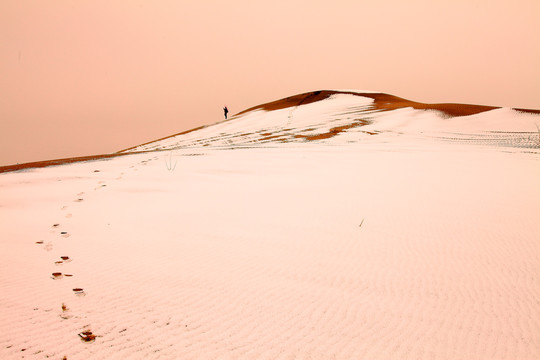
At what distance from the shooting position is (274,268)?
2666mm

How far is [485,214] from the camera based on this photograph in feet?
12.9

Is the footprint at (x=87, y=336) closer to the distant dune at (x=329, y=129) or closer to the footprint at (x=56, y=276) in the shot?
the footprint at (x=56, y=276)

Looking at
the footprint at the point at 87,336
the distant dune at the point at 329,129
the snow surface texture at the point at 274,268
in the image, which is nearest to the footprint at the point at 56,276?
the snow surface texture at the point at 274,268

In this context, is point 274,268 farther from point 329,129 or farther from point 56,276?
point 329,129

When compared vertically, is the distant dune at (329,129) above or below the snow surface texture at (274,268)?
above

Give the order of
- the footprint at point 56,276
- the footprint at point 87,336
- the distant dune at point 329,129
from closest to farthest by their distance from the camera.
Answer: the footprint at point 87,336 < the footprint at point 56,276 < the distant dune at point 329,129

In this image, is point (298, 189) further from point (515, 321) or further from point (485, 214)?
point (515, 321)

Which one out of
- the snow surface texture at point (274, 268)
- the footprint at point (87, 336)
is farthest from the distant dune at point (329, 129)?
the footprint at point (87, 336)

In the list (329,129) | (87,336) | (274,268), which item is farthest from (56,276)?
(329,129)

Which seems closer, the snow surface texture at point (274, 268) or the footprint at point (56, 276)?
the snow surface texture at point (274, 268)

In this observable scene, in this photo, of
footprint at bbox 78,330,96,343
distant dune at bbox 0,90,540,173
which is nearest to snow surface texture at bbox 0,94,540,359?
footprint at bbox 78,330,96,343

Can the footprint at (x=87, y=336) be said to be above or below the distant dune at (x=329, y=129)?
below

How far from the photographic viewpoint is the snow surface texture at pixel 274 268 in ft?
5.84

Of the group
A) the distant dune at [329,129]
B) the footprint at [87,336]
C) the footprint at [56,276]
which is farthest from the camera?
the distant dune at [329,129]
